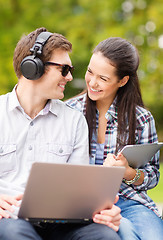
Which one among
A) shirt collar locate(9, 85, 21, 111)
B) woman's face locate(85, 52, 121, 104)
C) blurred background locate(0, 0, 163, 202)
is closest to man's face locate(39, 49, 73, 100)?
shirt collar locate(9, 85, 21, 111)

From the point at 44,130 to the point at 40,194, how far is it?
62 cm

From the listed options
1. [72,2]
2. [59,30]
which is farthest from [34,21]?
[72,2]

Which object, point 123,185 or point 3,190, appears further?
point 123,185

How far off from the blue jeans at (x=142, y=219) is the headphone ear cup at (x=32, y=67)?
99cm

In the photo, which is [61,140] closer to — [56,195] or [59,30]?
[56,195]

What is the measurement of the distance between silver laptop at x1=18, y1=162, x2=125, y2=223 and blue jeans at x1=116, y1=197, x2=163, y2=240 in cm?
53

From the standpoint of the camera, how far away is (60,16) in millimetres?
13492

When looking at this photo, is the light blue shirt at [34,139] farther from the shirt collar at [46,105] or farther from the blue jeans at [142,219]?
the blue jeans at [142,219]

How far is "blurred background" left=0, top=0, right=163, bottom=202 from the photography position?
1260 centimetres

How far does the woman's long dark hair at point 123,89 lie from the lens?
108 inches

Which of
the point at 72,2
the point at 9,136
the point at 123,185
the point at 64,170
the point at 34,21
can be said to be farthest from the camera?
the point at 72,2

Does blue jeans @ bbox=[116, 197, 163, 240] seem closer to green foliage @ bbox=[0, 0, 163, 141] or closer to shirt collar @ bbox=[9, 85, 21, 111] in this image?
shirt collar @ bbox=[9, 85, 21, 111]

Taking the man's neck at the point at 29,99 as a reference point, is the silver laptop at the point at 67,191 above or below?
below

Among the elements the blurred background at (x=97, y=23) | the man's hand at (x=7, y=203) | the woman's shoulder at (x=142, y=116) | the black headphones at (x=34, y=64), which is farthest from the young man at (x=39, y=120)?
the blurred background at (x=97, y=23)
